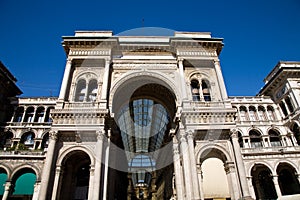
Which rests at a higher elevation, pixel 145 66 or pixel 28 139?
pixel 145 66

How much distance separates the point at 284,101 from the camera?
29312 mm

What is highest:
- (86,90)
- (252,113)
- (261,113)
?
(252,113)

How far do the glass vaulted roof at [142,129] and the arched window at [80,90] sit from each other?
571 centimetres

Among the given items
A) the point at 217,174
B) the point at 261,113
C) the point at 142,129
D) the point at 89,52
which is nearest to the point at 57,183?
the point at 89,52

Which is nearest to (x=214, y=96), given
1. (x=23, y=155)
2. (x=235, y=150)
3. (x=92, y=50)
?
(x=235, y=150)

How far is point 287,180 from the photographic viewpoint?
80.7ft

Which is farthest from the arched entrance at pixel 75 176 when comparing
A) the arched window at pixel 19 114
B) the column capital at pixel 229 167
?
the arched window at pixel 19 114

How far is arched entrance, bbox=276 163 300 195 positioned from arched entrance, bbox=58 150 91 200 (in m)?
21.9

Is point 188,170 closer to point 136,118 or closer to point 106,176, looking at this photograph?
point 106,176

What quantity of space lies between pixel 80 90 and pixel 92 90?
3.90 ft

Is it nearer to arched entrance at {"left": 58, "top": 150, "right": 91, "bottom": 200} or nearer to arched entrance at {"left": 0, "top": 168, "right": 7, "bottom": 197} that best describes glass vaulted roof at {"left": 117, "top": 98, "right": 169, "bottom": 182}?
arched entrance at {"left": 58, "top": 150, "right": 91, "bottom": 200}

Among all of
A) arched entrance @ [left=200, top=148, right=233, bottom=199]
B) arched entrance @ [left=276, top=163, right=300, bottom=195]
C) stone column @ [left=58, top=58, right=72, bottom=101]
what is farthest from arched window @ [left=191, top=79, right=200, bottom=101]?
arched entrance @ [left=276, top=163, right=300, bottom=195]

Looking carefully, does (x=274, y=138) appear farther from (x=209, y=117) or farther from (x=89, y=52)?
(x=89, y=52)

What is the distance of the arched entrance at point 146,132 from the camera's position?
22.8 metres
